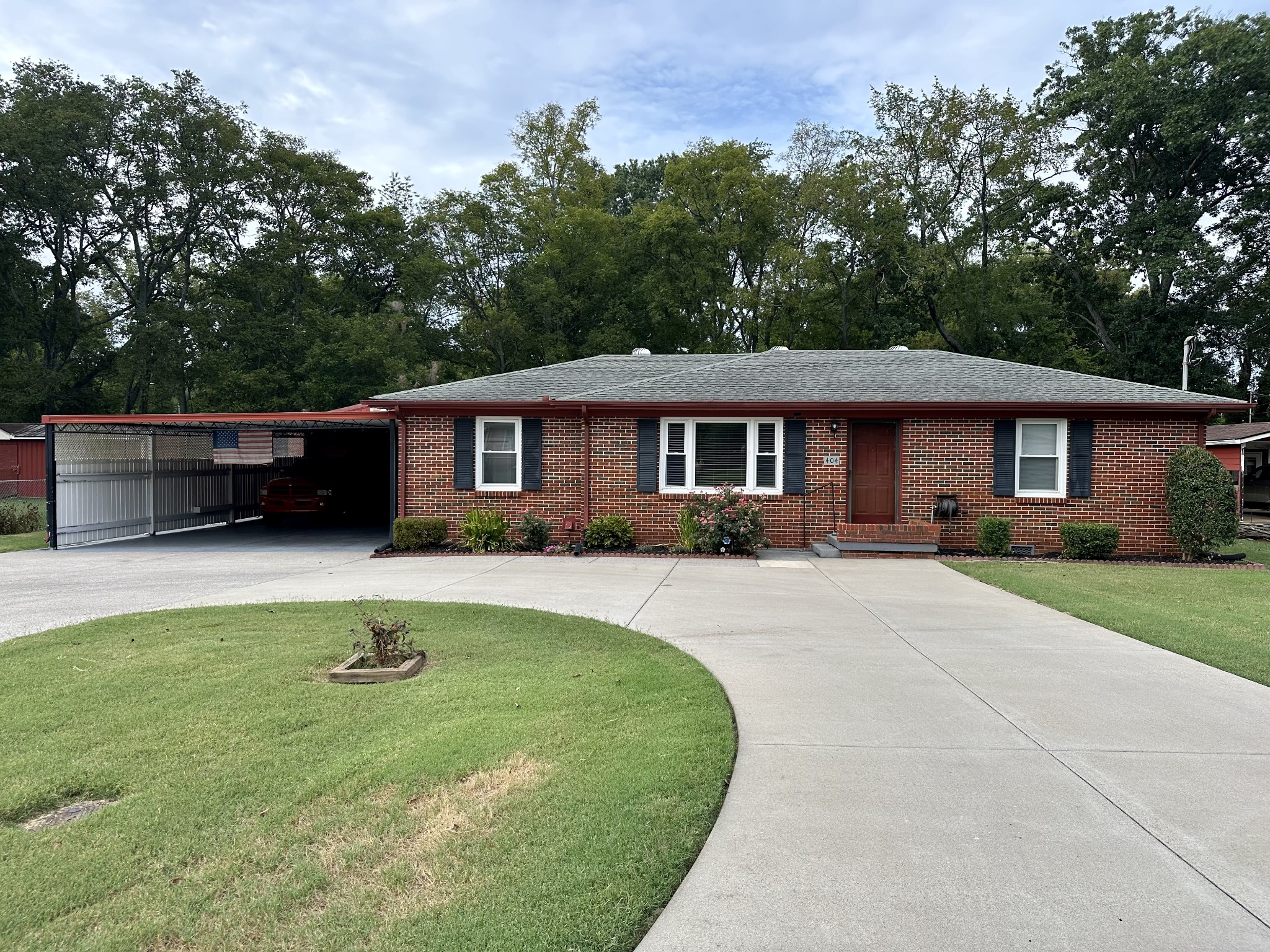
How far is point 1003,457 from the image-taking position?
1346 centimetres

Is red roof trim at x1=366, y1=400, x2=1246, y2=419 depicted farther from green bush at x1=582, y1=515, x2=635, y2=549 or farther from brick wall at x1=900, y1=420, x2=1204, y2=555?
green bush at x1=582, y1=515, x2=635, y2=549

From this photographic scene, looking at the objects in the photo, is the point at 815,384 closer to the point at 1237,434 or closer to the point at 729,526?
the point at 729,526

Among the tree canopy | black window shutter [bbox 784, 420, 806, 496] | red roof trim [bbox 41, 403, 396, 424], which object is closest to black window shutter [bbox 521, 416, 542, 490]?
red roof trim [bbox 41, 403, 396, 424]

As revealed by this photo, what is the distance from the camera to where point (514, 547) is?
13.8 metres

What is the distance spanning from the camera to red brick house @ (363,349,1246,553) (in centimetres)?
1327

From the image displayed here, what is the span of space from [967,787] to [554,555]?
32.2ft

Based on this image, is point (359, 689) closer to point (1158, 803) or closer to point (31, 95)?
point (1158, 803)

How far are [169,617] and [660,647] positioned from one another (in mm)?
4950

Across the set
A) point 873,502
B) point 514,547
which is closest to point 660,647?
point 514,547

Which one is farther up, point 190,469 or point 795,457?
point 795,457

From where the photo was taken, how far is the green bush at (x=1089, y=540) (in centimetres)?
1262

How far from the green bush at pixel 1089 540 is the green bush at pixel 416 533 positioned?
35.6ft

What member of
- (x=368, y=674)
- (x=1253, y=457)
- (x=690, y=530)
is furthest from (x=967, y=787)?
(x=1253, y=457)

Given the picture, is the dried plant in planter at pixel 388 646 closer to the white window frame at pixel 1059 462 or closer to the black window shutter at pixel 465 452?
A: the black window shutter at pixel 465 452
